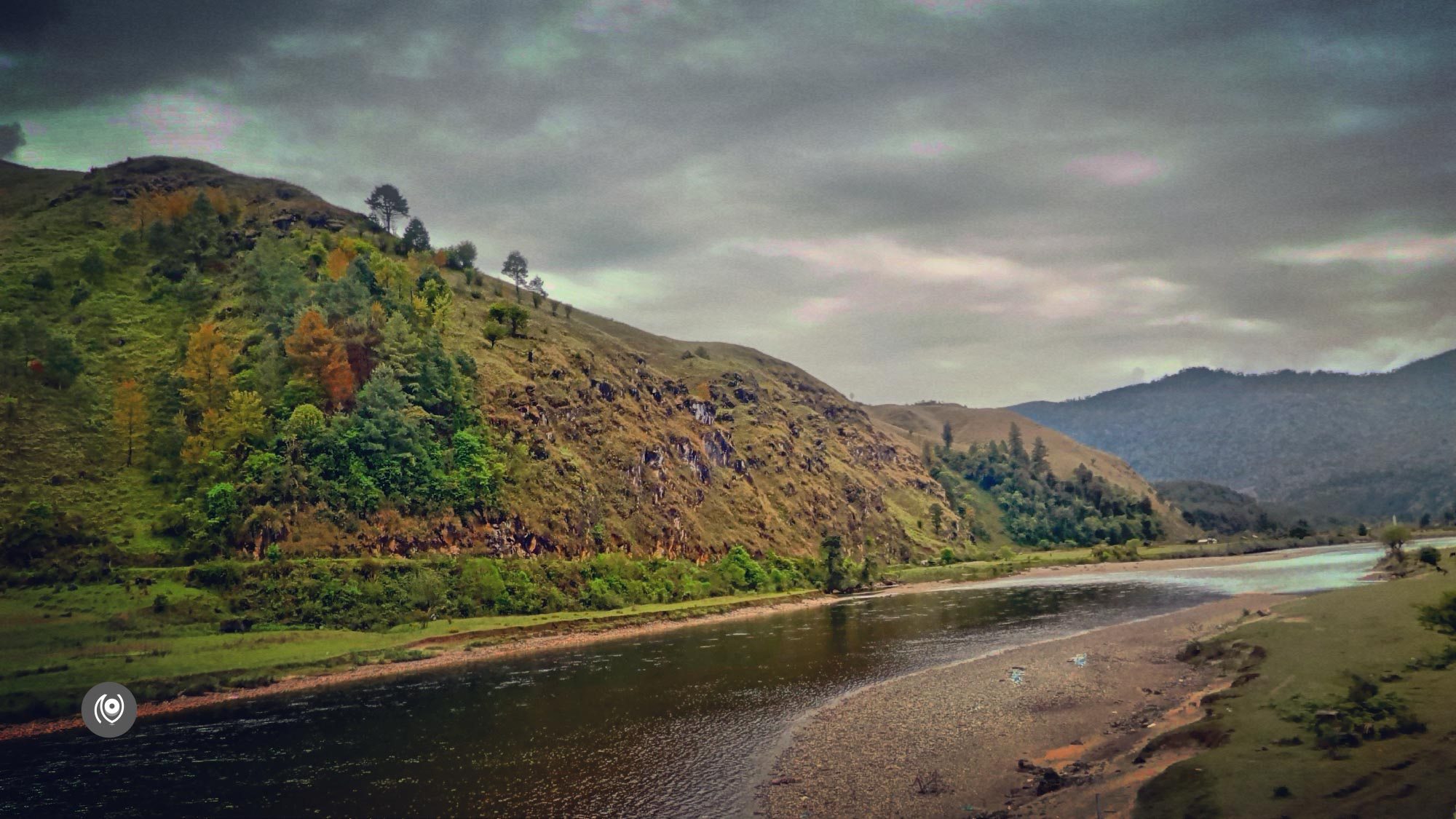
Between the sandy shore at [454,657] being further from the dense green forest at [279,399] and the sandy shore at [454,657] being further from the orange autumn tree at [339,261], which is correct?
the orange autumn tree at [339,261]

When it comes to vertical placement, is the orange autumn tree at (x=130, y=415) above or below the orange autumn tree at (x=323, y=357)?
below

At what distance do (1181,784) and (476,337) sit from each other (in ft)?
472

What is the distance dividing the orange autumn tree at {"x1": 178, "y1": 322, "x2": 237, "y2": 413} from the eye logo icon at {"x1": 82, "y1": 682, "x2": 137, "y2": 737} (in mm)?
58441

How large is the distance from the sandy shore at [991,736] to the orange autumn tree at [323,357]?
96476 mm

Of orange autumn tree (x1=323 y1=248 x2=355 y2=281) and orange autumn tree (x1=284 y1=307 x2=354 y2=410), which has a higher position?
orange autumn tree (x1=323 y1=248 x2=355 y2=281)

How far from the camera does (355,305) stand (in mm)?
125625

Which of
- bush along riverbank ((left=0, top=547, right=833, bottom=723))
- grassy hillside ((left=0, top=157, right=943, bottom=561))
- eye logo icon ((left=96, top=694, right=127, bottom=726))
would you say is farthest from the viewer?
grassy hillside ((left=0, top=157, right=943, bottom=561))

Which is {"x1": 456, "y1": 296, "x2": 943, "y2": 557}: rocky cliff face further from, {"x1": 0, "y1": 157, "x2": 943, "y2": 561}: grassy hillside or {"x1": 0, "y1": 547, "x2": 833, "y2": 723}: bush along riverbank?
{"x1": 0, "y1": 547, "x2": 833, "y2": 723}: bush along riverbank

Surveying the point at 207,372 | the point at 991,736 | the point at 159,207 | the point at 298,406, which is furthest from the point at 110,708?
the point at 159,207

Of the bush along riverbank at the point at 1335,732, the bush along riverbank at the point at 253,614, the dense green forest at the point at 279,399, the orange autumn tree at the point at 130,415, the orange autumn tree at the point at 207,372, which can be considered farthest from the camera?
the orange autumn tree at the point at 207,372

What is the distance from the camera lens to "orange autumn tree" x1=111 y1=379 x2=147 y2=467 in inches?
3932

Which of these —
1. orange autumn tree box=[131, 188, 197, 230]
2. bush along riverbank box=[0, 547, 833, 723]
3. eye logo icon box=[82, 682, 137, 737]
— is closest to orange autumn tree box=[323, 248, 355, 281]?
orange autumn tree box=[131, 188, 197, 230]

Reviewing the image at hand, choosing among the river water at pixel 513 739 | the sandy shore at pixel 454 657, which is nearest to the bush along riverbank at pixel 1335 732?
the river water at pixel 513 739

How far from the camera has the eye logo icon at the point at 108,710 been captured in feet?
175
